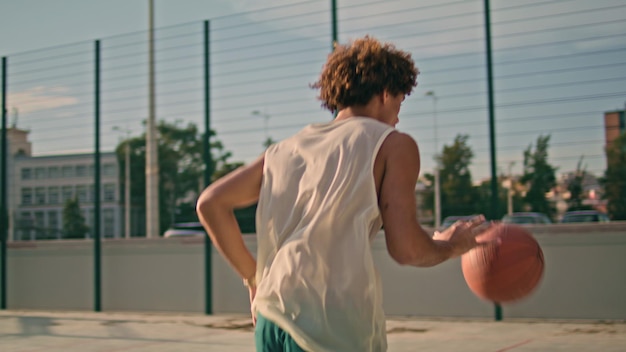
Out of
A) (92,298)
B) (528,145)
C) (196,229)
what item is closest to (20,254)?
(92,298)

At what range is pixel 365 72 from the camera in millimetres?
2113

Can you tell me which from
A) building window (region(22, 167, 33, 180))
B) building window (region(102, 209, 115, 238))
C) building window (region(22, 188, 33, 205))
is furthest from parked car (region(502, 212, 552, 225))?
building window (region(22, 188, 33, 205))

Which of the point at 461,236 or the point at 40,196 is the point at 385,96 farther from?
the point at 40,196

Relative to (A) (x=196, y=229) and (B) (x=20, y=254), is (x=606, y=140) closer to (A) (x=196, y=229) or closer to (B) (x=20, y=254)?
(A) (x=196, y=229)

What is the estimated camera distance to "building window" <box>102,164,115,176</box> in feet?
35.3

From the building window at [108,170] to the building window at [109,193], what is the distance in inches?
7.0

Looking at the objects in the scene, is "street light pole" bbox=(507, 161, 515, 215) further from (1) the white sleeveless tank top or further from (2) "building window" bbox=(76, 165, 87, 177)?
(1) the white sleeveless tank top

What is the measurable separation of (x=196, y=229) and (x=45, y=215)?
222 centimetres

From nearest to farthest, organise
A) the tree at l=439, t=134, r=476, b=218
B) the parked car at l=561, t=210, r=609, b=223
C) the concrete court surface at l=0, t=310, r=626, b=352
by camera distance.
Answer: the concrete court surface at l=0, t=310, r=626, b=352 < the parked car at l=561, t=210, r=609, b=223 < the tree at l=439, t=134, r=476, b=218

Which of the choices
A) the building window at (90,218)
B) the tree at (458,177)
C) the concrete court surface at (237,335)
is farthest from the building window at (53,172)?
the tree at (458,177)

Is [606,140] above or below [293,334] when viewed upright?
above

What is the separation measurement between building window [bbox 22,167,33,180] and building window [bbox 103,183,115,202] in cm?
110

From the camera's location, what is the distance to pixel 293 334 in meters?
1.97

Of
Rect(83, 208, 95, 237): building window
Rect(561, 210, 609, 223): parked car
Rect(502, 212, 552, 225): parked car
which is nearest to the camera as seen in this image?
Rect(561, 210, 609, 223): parked car
